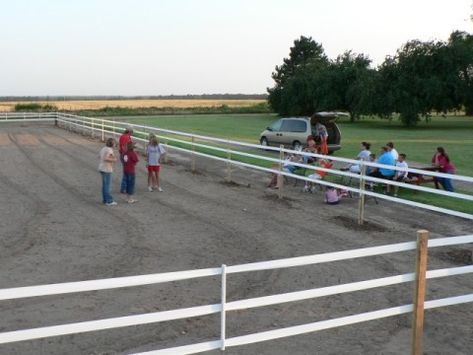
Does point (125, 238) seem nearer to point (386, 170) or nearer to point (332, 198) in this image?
point (332, 198)

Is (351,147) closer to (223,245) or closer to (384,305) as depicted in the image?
(223,245)

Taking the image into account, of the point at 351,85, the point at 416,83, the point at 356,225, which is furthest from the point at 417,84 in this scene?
the point at 356,225

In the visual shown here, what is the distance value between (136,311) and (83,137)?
27330mm

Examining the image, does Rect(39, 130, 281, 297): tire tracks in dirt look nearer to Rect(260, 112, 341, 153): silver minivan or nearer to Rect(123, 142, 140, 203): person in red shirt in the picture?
Rect(123, 142, 140, 203): person in red shirt

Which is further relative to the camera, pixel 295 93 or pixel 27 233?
pixel 295 93

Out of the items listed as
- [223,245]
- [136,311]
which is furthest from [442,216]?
[136,311]

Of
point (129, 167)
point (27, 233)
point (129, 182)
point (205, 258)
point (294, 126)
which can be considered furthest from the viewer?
point (294, 126)

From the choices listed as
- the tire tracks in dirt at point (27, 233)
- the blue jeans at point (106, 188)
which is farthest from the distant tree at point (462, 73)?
the tire tracks in dirt at point (27, 233)

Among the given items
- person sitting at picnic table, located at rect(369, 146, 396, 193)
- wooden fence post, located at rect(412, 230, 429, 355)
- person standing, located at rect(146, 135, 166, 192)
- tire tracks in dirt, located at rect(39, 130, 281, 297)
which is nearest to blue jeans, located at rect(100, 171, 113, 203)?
tire tracks in dirt, located at rect(39, 130, 281, 297)

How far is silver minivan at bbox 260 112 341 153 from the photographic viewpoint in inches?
895

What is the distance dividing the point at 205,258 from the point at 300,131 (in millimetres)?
16021

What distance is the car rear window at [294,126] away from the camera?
77.6 feet

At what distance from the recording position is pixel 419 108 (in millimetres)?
47344

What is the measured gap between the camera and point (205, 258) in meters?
8.22
